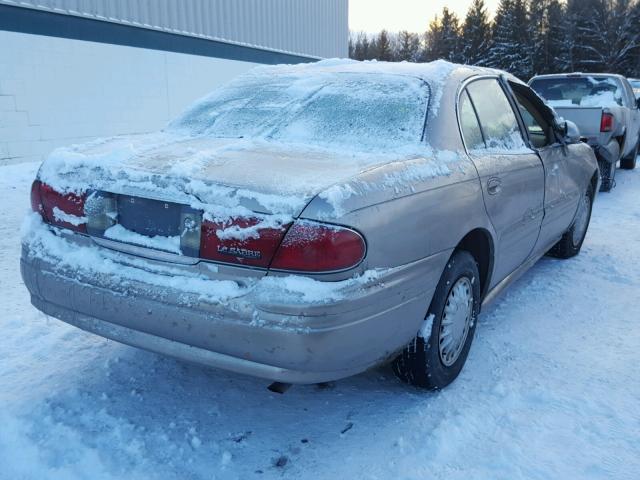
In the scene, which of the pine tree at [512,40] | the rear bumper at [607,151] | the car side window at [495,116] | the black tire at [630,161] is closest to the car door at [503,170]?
the car side window at [495,116]

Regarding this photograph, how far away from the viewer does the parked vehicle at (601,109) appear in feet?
25.9

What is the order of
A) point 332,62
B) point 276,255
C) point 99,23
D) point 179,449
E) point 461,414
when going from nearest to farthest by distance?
point 276,255
point 179,449
point 461,414
point 332,62
point 99,23

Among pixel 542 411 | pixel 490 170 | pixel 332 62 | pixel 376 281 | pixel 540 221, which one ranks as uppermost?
pixel 332 62

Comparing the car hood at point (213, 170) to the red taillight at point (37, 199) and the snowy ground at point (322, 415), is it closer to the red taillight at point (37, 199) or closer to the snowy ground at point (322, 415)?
the red taillight at point (37, 199)

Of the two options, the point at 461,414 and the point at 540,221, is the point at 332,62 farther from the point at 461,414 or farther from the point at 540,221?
the point at 461,414

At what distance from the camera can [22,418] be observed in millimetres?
2408

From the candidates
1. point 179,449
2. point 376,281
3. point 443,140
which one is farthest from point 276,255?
point 443,140

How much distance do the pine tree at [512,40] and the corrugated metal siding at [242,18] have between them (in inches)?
1095

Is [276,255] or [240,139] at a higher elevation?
[240,139]

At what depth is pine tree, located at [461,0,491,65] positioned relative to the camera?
4578cm

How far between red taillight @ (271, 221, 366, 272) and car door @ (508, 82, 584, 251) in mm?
2264

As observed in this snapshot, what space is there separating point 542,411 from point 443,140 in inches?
52.9

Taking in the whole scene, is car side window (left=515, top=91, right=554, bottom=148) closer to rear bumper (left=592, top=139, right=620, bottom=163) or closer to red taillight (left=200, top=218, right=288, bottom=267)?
red taillight (left=200, top=218, right=288, bottom=267)

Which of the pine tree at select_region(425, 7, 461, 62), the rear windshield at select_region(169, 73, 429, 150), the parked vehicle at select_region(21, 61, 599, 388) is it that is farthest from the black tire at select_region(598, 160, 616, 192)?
the pine tree at select_region(425, 7, 461, 62)
